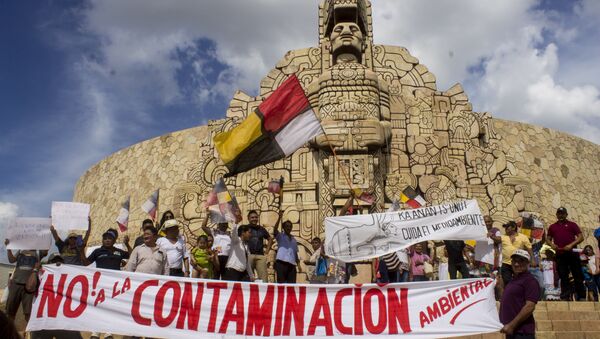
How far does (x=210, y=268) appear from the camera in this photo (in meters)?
7.20

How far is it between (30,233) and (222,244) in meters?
2.35

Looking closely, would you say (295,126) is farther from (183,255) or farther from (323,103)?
(323,103)

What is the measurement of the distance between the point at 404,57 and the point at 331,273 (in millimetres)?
9192

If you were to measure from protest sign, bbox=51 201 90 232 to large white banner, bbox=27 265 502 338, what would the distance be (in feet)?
4.80

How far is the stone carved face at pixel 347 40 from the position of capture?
13375 millimetres

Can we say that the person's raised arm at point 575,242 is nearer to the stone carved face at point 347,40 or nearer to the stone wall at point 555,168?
the stone carved face at point 347,40

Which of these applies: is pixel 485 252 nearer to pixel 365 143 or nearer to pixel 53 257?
pixel 365 143

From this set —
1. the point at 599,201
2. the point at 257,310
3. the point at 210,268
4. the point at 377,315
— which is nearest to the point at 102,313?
the point at 257,310

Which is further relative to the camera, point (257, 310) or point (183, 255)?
point (183, 255)

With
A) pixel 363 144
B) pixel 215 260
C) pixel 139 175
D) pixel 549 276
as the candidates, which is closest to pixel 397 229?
pixel 215 260

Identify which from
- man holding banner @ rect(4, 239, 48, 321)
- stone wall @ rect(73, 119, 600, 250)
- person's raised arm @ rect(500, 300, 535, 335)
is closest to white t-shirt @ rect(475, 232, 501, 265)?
person's raised arm @ rect(500, 300, 535, 335)

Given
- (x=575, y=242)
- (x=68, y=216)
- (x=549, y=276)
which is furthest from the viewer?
(x=549, y=276)

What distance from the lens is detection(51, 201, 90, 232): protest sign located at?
22.6 ft

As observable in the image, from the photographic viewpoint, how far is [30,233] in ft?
20.7
